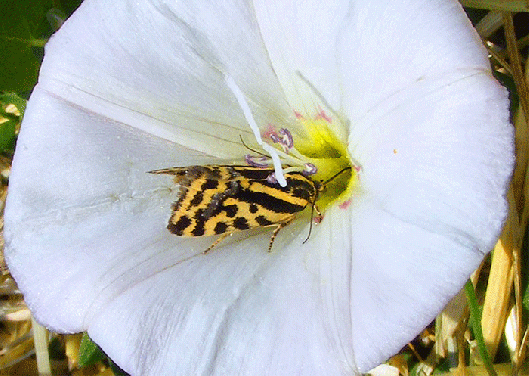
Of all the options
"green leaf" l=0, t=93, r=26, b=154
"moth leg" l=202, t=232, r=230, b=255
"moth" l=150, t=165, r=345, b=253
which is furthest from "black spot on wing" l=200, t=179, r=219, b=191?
"green leaf" l=0, t=93, r=26, b=154

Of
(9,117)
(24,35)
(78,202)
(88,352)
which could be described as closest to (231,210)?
(78,202)

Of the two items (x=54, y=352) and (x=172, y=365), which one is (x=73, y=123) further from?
(x=54, y=352)

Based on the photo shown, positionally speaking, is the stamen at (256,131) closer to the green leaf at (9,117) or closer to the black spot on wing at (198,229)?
the black spot on wing at (198,229)

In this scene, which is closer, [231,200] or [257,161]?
[231,200]

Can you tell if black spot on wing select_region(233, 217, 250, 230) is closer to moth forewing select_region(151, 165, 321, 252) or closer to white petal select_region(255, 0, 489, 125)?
moth forewing select_region(151, 165, 321, 252)

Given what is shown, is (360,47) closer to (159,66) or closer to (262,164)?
(262,164)

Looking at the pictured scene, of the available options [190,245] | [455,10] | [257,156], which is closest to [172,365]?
[190,245]

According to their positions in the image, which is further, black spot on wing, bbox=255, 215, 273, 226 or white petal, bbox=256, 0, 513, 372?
black spot on wing, bbox=255, 215, 273, 226
